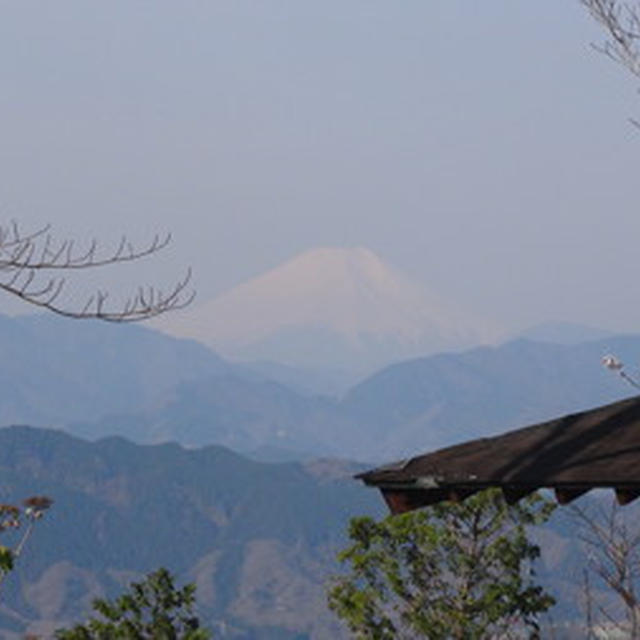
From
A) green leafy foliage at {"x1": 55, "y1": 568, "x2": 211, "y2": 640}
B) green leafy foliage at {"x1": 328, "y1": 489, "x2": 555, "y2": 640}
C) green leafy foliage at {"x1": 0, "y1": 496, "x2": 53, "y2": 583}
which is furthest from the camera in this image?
green leafy foliage at {"x1": 55, "y1": 568, "x2": 211, "y2": 640}

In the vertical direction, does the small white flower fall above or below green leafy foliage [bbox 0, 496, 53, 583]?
above

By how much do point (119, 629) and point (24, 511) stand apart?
22061 millimetres

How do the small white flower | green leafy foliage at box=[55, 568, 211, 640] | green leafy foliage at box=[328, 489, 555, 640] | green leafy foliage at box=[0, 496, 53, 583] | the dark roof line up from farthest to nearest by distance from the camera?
green leafy foliage at box=[55, 568, 211, 640] < green leafy foliage at box=[328, 489, 555, 640] < the small white flower < green leafy foliage at box=[0, 496, 53, 583] < the dark roof

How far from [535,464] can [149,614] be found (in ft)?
91.1

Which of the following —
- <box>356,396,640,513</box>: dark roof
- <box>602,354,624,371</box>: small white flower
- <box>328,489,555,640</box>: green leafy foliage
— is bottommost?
<box>356,396,640,513</box>: dark roof

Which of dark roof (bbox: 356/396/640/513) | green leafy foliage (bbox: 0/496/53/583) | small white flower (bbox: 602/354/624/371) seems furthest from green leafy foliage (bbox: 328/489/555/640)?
dark roof (bbox: 356/396/640/513)

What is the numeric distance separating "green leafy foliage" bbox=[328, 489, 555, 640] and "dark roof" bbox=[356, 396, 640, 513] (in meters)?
23.9

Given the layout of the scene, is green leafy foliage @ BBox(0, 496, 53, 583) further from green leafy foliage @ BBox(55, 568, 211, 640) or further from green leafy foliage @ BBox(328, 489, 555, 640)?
green leafy foliage @ BBox(55, 568, 211, 640)

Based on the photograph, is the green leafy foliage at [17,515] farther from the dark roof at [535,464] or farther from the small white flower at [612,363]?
the small white flower at [612,363]

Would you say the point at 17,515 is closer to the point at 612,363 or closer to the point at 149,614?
the point at 612,363

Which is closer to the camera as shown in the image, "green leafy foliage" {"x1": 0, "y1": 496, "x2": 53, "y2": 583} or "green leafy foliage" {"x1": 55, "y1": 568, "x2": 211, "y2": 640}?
"green leafy foliage" {"x1": 0, "y1": 496, "x2": 53, "y2": 583}

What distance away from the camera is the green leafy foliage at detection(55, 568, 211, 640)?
33469mm

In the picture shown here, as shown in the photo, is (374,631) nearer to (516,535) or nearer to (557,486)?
(516,535)

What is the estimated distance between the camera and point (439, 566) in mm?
33469
